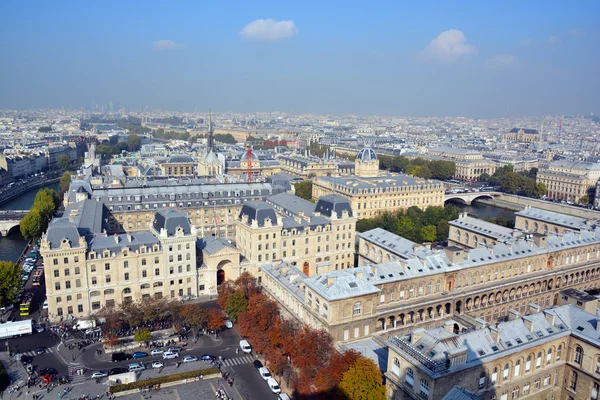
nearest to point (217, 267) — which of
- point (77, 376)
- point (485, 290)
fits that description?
point (77, 376)

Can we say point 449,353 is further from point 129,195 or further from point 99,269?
point 129,195

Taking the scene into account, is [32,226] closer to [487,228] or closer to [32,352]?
[32,352]

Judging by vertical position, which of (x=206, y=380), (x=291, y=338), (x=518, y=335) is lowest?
(x=206, y=380)

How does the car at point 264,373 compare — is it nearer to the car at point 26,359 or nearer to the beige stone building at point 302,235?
the beige stone building at point 302,235

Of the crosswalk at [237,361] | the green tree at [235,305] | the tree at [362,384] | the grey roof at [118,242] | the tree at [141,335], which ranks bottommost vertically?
the crosswalk at [237,361]

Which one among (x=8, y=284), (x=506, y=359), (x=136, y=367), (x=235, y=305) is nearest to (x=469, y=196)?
(x=235, y=305)

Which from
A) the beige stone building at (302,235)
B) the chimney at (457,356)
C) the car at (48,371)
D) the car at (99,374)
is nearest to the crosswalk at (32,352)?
the car at (48,371)

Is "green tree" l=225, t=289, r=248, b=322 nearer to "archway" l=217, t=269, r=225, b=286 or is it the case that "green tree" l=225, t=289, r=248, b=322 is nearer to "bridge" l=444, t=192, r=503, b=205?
"archway" l=217, t=269, r=225, b=286
